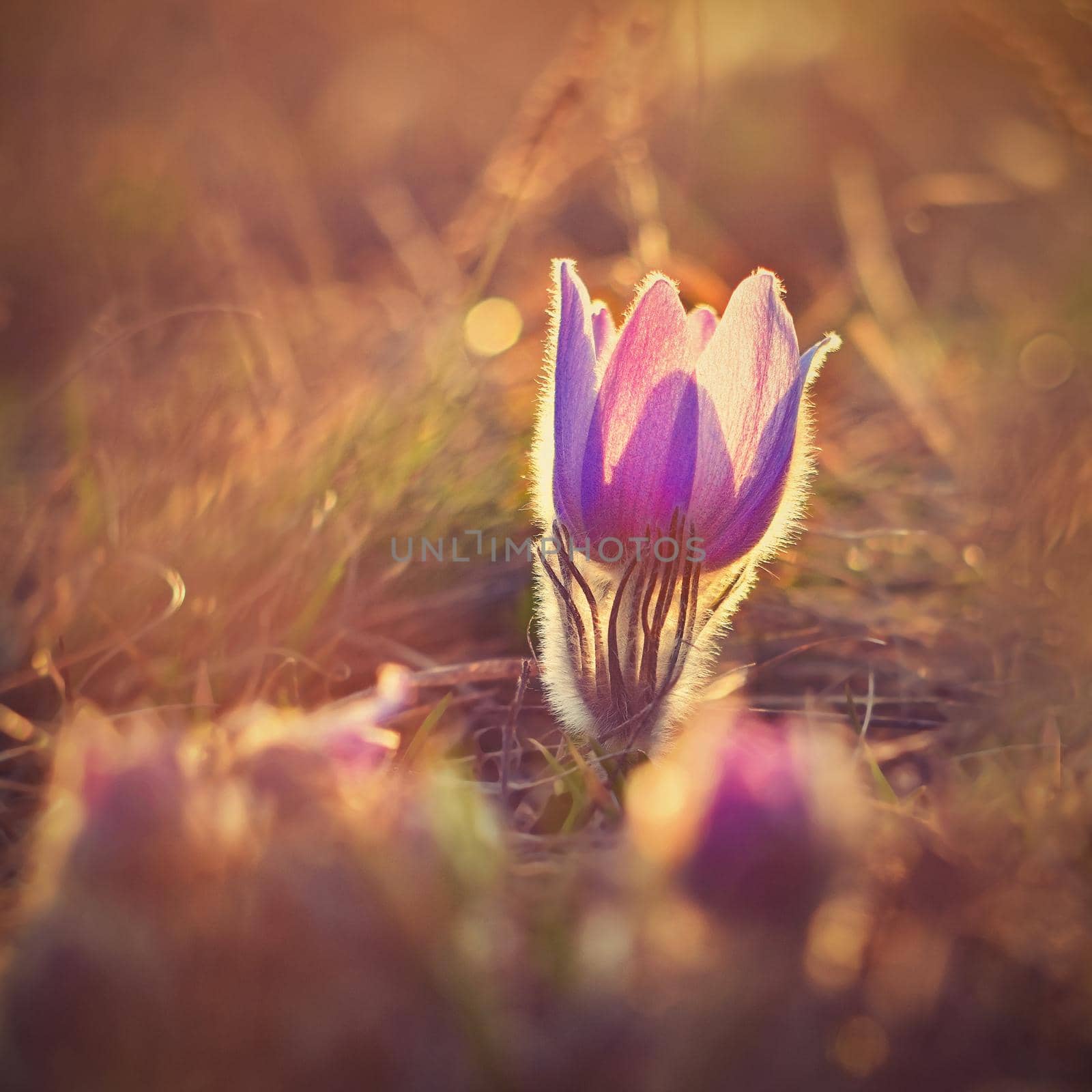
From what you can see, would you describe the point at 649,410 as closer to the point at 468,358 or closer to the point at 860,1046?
the point at 860,1046

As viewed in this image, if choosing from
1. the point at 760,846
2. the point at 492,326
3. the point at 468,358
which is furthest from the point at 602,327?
the point at 492,326

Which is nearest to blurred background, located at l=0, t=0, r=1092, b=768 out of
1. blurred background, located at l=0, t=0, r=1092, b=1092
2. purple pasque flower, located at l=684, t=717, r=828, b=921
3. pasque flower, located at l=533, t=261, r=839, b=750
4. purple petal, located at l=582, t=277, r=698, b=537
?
blurred background, located at l=0, t=0, r=1092, b=1092

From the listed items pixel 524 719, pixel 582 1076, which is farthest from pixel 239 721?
pixel 524 719

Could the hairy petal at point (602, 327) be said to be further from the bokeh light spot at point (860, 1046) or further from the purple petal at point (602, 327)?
the bokeh light spot at point (860, 1046)

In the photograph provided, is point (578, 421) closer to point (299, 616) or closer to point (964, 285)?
point (299, 616)

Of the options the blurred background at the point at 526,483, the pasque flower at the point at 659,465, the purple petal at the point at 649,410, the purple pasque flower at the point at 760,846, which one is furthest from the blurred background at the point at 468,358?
the purple pasque flower at the point at 760,846

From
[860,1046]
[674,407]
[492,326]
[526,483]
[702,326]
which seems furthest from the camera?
[492,326]

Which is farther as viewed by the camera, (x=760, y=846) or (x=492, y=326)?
(x=492, y=326)
